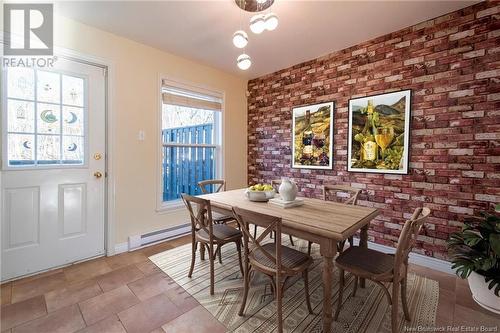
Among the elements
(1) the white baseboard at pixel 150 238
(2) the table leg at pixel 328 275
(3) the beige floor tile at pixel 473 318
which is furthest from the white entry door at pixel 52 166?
(3) the beige floor tile at pixel 473 318

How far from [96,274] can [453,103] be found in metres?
3.91

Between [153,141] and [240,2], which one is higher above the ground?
[240,2]

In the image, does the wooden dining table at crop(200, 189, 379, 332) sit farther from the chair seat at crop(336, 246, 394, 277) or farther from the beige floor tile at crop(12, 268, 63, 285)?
the beige floor tile at crop(12, 268, 63, 285)

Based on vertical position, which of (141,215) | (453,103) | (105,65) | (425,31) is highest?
(425,31)

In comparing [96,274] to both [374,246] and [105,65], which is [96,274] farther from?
[374,246]

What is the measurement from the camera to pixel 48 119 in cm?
228

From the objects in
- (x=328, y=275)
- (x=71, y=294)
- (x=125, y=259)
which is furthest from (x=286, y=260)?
(x=125, y=259)

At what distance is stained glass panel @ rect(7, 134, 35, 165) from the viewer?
2.08 meters

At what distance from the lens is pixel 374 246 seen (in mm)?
2771

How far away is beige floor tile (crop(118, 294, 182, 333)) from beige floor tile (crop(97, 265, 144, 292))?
1.38 feet

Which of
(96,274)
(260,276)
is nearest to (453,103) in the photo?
(260,276)

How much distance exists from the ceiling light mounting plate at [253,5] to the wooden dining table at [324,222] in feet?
5.87

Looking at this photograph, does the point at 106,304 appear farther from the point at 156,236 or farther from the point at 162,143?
the point at 162,143

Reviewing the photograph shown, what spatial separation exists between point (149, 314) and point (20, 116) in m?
2.17
